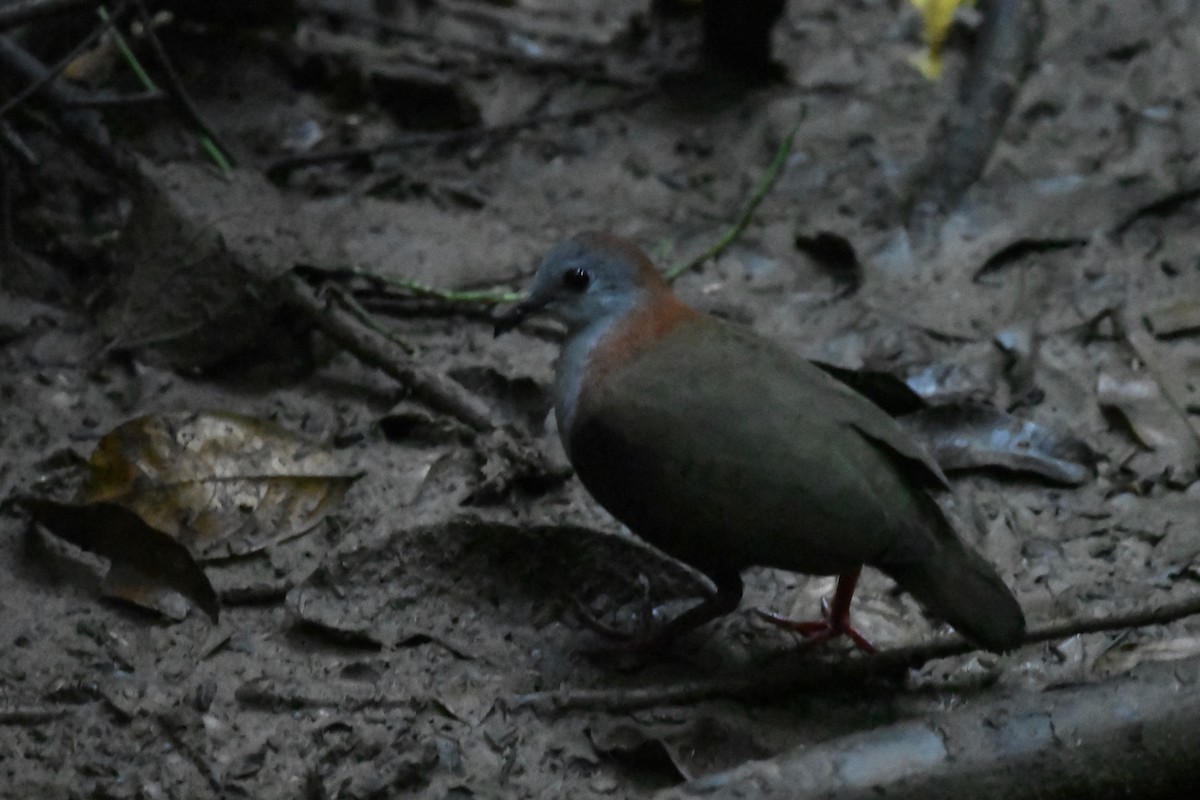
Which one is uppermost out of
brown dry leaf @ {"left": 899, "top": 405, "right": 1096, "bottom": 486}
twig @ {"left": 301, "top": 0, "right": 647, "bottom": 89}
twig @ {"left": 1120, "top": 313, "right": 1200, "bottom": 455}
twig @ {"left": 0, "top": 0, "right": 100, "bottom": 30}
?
twig @ {"left": 0, "top": 0, "right": 100, "bottom": 30}

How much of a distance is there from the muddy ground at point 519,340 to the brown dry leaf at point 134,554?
53mm

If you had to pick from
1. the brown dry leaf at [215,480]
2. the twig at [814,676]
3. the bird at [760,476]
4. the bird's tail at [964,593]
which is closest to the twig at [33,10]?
the brown dry leaf at [215,480]

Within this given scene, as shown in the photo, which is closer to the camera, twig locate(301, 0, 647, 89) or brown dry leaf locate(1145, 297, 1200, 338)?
brown dry leaf locate(1145, 297, 1200, 338)

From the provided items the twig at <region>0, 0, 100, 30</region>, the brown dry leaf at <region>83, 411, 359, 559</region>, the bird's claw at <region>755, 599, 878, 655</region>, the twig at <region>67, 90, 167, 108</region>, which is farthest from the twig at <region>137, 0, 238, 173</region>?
the bird's claw at <region>755, 599, 878, 655</region>

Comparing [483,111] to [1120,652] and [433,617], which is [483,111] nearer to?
[433,617]

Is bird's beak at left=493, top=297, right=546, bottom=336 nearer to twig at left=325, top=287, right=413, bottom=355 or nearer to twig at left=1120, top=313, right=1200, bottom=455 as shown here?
twig at left=325, top=287, right=413, bottom=355

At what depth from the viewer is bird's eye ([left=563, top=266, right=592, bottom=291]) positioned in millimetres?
3455

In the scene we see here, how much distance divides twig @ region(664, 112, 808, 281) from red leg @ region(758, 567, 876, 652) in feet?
5.19

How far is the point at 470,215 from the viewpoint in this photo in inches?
196

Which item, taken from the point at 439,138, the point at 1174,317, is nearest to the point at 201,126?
the point at 439,138

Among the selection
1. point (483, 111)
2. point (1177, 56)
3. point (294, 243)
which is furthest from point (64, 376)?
point (1177, 56)

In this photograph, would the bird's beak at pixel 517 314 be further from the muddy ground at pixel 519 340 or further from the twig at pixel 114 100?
the twig at pixel 114 100

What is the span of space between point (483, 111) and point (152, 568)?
8.89 feet

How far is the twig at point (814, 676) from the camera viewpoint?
2.99 m
